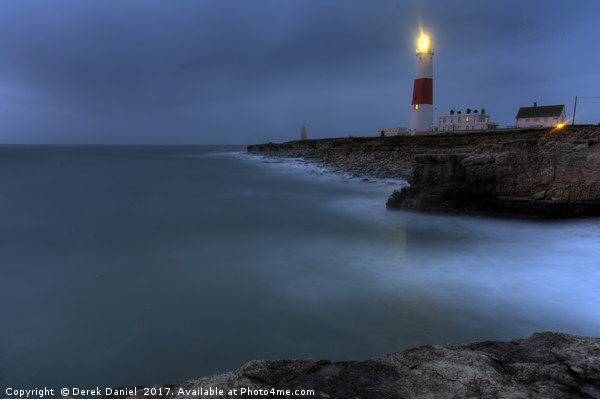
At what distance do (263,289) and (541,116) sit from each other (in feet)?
118

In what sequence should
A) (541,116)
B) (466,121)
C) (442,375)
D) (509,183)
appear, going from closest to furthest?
(442,375) → (509,183) → (541,116) → (466,121)

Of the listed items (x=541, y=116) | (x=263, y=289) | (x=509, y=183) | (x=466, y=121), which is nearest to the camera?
(x=263, y=289)

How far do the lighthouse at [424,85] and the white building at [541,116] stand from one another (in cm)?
1141

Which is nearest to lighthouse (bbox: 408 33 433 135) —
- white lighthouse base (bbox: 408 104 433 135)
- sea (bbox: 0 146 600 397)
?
white lighthouse base (bbox: 408 104 433 135)

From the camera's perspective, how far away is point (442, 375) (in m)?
1.68

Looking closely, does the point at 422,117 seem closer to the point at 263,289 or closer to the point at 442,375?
the point at 263,289

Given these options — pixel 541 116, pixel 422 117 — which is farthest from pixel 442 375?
pixel 541 116

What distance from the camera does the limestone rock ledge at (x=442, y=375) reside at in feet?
5.14

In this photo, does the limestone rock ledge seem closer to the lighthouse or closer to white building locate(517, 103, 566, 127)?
the lighthouse

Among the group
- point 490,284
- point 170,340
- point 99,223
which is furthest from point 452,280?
point 99,223

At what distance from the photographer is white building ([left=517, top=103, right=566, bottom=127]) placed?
29.5 meters

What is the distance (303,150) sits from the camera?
127 ft

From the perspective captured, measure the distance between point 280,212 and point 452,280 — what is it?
6.40 meters

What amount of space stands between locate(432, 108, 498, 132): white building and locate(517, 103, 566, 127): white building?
2.41 metres
